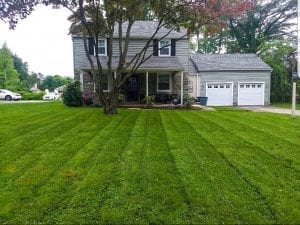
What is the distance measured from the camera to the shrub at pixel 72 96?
813 inches

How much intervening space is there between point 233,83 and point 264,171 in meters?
21.0

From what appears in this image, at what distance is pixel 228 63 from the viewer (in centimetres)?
2606

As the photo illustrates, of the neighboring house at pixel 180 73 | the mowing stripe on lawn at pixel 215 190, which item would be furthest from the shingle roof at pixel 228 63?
the mowing stripe on lawn at pixel 215 190

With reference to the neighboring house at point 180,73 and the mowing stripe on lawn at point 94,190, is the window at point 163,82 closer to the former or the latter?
the neighboring house at point 180,73

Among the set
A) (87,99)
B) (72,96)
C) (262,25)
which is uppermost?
(262,25)

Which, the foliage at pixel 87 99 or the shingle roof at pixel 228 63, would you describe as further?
the shingle roof at pixel 228 63

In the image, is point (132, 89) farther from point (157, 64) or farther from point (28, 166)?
point (28, 166)

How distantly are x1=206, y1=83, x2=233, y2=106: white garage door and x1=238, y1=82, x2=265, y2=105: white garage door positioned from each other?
2.97 ft

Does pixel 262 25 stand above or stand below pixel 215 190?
above

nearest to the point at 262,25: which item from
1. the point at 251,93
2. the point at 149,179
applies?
the point at 251,93

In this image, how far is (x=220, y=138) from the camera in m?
8.26

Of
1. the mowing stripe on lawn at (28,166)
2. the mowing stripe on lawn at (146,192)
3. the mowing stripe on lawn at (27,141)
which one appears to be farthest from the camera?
the mowing stripe on lawn at (27,141)

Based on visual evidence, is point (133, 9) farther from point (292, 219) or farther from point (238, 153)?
point (292, 219)

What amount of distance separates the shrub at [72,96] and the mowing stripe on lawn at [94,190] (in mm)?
13836
